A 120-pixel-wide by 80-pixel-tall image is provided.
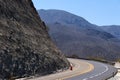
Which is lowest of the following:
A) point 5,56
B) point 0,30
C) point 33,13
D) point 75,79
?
point 75,79

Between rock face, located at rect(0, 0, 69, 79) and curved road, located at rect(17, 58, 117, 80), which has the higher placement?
rock face, located at rect(0, 0, 69, 79)

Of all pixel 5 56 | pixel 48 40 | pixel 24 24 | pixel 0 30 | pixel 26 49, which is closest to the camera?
pixel 5 56

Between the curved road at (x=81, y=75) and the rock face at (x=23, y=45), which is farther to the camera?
the curved road at (x=81, y=75)

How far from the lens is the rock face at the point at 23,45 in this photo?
4279 cm

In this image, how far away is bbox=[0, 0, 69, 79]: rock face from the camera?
42791mm

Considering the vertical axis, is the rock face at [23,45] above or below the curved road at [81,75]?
above

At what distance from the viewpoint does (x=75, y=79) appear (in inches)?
1828

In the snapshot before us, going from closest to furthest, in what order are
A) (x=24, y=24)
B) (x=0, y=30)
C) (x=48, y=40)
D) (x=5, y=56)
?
(x=5, y=56)
(x=0, y=30)
(x=24, y=24)
(x=48, y=40)

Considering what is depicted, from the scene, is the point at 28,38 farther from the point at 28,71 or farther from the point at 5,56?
the point at 5,56

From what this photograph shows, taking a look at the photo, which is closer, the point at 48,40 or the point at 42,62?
the point at 42,62

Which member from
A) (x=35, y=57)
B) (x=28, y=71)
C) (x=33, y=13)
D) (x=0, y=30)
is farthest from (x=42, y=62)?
(x=33, y=13)

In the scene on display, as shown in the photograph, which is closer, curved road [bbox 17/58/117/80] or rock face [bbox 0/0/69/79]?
rock face [bbox 0/0/69/79]

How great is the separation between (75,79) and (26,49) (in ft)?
23.8

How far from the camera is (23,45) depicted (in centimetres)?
4825
